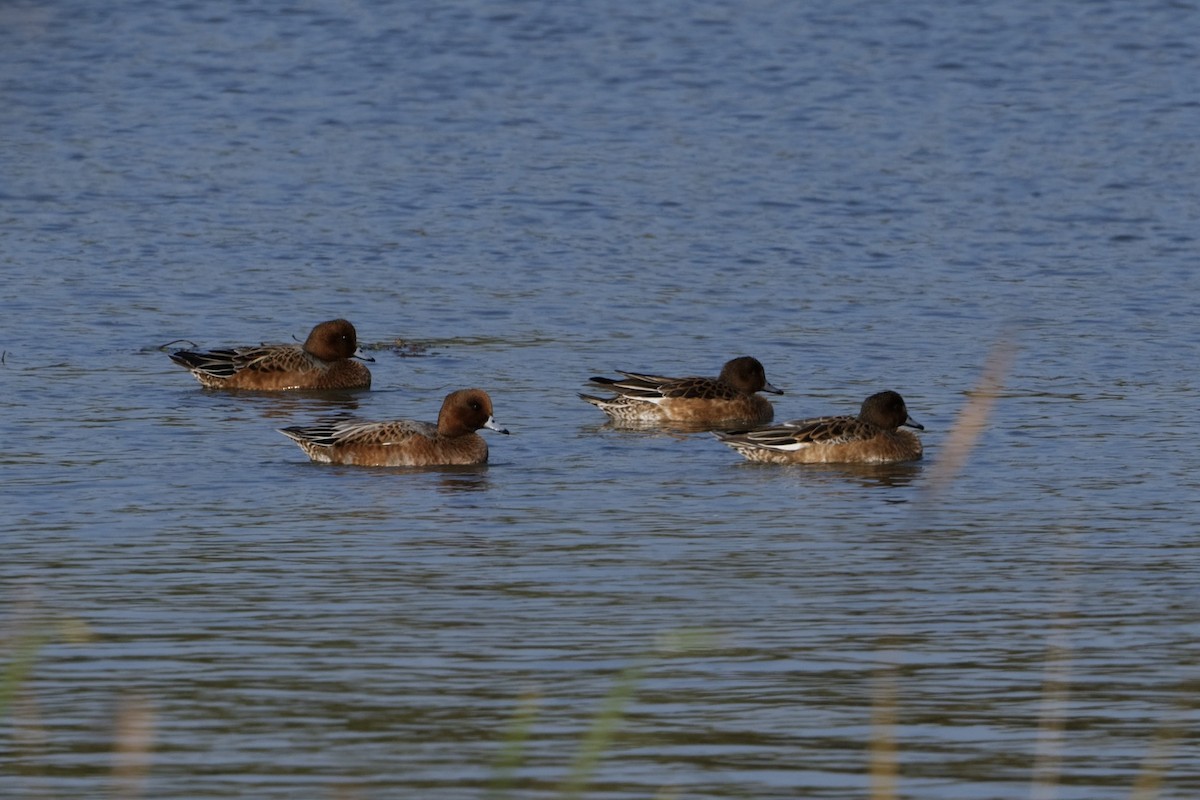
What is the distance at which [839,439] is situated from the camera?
13.4 metres

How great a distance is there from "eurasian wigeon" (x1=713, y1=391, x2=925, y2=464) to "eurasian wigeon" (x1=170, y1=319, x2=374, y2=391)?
3.75m

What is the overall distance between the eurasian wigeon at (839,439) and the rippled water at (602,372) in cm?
20

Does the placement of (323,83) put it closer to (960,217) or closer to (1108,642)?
(960,217)

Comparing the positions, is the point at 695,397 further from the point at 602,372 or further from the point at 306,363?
the point at 306,363

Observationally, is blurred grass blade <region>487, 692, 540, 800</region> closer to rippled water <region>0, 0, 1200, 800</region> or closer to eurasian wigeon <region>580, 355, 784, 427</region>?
rippled water <region>0, 0, 1200, 800</region>

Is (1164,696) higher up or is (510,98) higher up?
(510,98)

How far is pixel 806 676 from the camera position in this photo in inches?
315

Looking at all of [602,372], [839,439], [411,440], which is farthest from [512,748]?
[602,372]

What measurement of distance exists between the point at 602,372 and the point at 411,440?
3.07 metres

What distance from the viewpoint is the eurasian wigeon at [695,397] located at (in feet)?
48.1

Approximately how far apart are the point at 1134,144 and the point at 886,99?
136 inches

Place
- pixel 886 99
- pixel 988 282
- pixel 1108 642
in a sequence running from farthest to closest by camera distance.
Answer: pixel 886 99 < pixel 988 282 < pixel 1108 642

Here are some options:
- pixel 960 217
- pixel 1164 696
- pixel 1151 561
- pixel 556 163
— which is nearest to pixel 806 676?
pixel 1164 696

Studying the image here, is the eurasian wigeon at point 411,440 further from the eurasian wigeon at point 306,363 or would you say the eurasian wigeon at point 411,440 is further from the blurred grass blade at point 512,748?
the blurred grass blade at point 512,748
